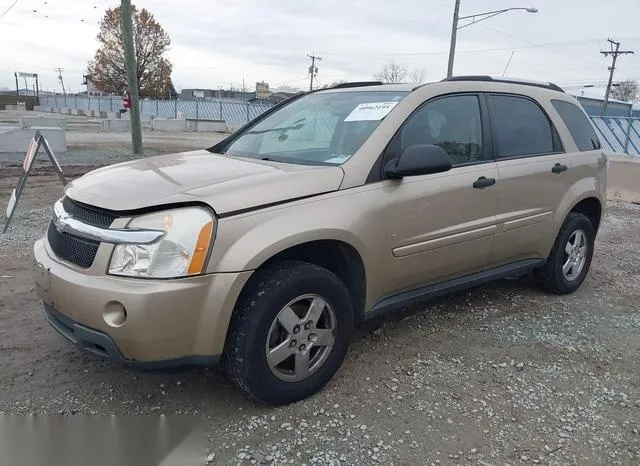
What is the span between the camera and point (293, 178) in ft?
9.64

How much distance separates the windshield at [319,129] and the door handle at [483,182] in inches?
31.3

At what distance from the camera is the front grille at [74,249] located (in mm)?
2650

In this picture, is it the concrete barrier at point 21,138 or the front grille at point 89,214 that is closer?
the front grille at point 89,214

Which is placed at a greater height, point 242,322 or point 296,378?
point 242,322

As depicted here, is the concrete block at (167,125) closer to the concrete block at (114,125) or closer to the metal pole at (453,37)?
the concrete block at (114,125)

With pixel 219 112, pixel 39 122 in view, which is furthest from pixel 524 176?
pixel 219 112

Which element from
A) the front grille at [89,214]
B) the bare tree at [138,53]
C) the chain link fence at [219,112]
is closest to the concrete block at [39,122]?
the chain link fence at [219,112]

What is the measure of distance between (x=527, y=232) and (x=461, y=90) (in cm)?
124

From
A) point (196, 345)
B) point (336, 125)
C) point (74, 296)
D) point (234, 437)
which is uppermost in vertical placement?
point (336, 125)

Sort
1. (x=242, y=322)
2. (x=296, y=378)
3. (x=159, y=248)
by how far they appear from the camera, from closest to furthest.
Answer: (x=159, y=248) < (x=242, y=322) < (x=296, y=378)

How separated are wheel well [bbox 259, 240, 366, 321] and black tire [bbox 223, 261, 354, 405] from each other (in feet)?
0.53

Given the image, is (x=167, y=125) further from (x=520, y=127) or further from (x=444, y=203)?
(x=444, y=203)

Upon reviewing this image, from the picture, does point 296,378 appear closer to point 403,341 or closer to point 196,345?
point 196,345

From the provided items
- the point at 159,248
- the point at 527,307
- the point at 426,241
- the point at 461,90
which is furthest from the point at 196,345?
the point at 527,307
